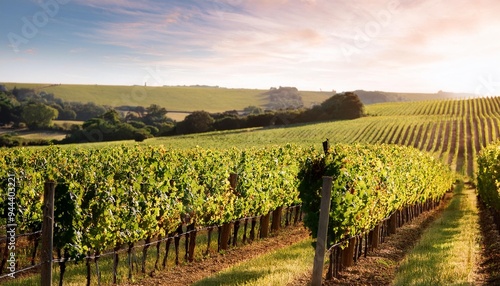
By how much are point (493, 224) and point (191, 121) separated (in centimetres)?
7228

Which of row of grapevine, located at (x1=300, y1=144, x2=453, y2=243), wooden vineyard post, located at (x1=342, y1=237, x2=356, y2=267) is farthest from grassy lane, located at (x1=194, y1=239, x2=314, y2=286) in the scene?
row of grapevine, located at (x1=300, y1=144, x2=453, y2=243)

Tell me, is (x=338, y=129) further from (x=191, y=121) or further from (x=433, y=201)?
(x=433, y=201)

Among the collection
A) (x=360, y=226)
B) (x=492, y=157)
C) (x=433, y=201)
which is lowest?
(x=433, y=201)

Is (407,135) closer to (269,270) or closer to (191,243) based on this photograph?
(191,243)

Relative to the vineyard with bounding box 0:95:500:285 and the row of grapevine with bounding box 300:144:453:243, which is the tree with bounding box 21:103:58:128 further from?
the row of grapevine with bounding box 300:144:453:243

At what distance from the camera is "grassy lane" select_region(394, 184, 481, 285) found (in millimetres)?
11805

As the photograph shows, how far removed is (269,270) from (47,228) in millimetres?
Answer: 6092

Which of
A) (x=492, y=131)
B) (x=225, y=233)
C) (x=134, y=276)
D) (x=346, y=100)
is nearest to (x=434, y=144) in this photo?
(x=492, y=131)

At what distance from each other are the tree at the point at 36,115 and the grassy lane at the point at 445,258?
9229cm

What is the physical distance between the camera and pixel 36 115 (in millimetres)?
100688

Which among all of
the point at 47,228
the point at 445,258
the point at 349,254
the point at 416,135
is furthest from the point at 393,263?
the point at 416,135

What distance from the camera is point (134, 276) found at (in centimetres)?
1288

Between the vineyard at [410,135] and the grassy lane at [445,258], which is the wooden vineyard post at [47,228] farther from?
the vineyard at [410,135]
